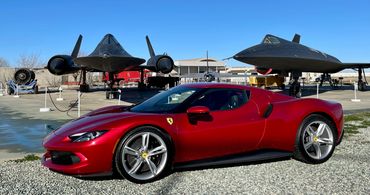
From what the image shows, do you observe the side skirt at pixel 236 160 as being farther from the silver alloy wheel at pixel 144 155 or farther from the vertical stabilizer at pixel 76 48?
the vertical stabilizer at pixel 76 48

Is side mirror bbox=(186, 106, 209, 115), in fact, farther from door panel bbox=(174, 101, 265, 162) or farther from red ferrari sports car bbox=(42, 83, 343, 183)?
door panel bbox=(174, 101, 265, 162)

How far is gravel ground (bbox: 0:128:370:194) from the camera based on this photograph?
4465 millimetres

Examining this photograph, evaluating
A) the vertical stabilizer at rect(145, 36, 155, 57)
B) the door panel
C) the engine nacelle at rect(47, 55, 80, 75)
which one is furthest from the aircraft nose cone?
the door panel

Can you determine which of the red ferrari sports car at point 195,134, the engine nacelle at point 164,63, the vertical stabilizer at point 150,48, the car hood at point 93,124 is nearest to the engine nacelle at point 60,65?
the engine nacelle at point 164,63

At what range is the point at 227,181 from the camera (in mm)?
4844

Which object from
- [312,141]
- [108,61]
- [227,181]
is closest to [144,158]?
[227,181]

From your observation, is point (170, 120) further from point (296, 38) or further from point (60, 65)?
point (296, 38)

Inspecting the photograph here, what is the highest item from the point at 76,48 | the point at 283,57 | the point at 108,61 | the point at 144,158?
the point at 76,48

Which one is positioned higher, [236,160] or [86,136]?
[86,136]

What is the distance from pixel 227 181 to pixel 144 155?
110 centimetres

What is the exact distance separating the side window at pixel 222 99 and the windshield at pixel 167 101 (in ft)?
0.65

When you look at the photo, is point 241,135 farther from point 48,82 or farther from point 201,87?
point 48,82

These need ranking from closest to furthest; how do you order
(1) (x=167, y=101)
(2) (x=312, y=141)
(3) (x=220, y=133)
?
(3) (x=220, y=133)
(1) (x=167, y=101)
(2) (x=312, y=141)

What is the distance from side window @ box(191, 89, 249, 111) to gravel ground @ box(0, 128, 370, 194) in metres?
0.91
